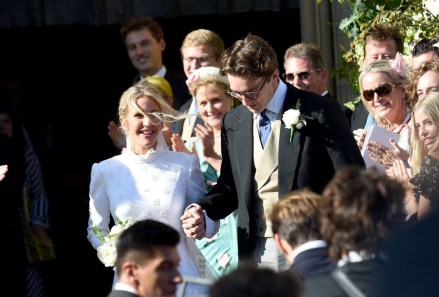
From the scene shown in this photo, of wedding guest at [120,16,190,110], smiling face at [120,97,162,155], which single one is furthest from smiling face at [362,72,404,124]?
wedding guest at [120,16,190,110]

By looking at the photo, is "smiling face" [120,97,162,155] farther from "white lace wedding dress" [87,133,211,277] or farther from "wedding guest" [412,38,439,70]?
"wedding guest" [412,38,439,70]

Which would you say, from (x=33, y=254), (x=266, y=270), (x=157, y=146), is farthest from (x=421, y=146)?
(x=33, y=254)

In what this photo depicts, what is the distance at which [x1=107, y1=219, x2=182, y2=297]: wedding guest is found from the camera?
4.45m

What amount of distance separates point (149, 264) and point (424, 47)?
3203 millimetres

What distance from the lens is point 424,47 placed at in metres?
7.11

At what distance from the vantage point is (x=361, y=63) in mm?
7891

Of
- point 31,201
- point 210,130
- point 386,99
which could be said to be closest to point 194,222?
point 210,130

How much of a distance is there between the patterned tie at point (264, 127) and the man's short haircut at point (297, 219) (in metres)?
1.84

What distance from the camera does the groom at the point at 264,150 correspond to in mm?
6129

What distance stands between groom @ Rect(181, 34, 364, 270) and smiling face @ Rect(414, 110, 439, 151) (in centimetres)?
34

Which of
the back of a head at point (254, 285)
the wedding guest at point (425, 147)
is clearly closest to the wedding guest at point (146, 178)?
the wedding guest at point (425, 147)

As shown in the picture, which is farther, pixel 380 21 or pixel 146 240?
pixel 380 21

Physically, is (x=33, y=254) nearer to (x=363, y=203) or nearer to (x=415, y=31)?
(x=415, y=31)

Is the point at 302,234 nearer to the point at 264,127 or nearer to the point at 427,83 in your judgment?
the point at 264,127
